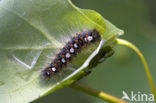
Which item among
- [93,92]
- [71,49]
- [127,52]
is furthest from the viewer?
[127,52]

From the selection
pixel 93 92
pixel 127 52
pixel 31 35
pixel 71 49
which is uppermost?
pixel 31 35

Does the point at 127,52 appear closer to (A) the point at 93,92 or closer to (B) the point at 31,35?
(A) the point at 93,92

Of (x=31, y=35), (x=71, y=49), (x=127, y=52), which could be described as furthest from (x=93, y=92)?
(x=127, y=52)

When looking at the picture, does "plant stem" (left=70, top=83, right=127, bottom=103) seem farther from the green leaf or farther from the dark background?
the dark background

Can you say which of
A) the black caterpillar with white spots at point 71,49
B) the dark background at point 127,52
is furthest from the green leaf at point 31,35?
the dark background at point 127,52

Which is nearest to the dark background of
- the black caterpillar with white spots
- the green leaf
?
the black caterpillar with white spots

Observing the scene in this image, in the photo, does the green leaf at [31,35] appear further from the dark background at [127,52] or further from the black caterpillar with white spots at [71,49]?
the dark background at [127,52]

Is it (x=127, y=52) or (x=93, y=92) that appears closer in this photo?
(x=93, y=92)

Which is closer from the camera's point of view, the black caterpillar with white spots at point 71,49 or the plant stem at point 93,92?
the plant stem at point 93,92
